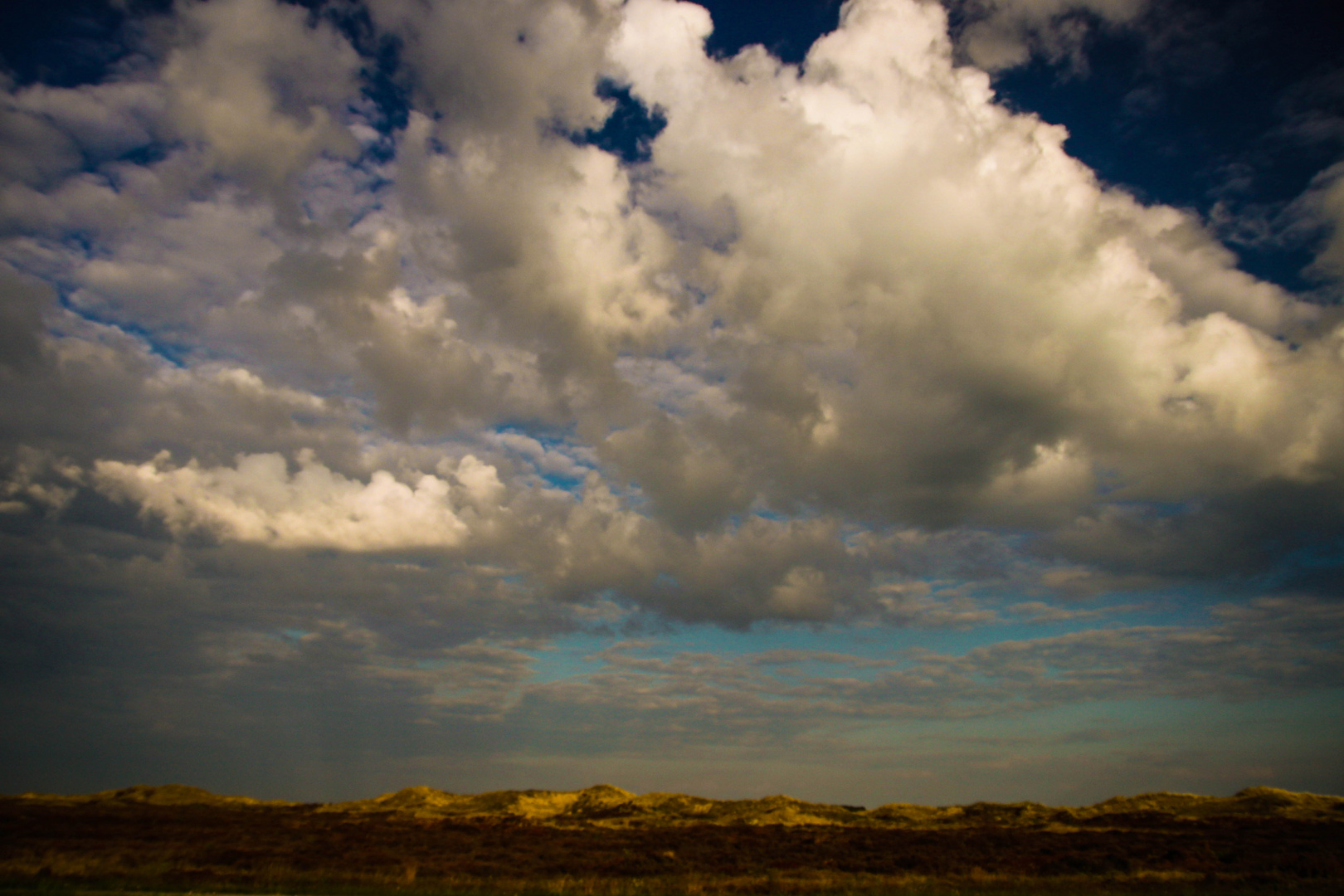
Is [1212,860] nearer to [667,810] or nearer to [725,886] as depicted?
[725,886]

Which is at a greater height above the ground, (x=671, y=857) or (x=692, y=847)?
(x=671, y=857)

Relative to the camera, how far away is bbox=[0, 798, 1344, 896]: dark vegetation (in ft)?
146

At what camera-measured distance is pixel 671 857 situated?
59.9 meters

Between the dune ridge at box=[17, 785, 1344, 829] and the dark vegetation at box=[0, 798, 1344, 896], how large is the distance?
26.6 feet

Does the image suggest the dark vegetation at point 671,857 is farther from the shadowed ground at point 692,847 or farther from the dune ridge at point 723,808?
the dune ridge at point 723,808

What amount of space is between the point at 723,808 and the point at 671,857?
53.3 meters

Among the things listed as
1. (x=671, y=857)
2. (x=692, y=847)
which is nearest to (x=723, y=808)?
(x=692, y=847)

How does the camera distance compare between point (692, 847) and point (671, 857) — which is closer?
point (671, 857)

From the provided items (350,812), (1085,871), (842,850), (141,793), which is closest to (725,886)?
(842,850)

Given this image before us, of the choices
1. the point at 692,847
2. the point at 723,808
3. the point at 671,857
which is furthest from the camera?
the point at 723,808

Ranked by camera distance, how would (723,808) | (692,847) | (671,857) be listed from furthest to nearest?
(723,808) → (692,847) → (671,857)

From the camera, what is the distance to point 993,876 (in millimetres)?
48250

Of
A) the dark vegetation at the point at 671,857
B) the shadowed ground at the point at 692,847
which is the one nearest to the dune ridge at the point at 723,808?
the shadowed ground at the point at 692,847

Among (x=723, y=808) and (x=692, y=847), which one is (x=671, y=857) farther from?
(x=723, y=808)
